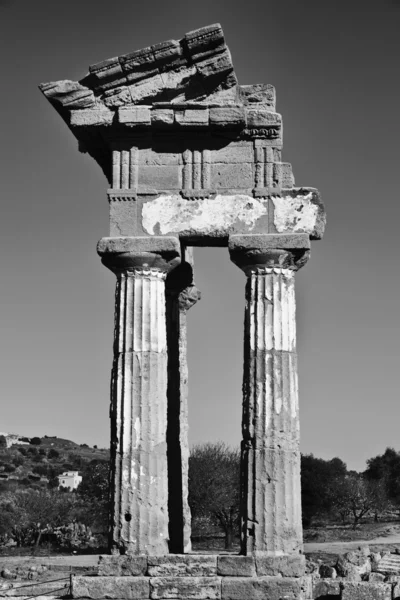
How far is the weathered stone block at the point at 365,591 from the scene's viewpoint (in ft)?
64.6

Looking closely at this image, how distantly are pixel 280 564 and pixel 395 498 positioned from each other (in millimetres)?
63757

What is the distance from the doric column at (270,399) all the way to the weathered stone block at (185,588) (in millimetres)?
868

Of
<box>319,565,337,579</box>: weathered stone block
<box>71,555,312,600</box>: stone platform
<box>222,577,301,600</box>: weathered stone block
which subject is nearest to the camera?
<box>222,577,301,600</box>: weathered stone block

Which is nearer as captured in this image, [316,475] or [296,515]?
[296,515]

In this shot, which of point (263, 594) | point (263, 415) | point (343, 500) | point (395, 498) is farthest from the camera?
point (395, 498)

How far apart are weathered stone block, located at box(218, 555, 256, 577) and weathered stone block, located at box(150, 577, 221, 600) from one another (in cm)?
23

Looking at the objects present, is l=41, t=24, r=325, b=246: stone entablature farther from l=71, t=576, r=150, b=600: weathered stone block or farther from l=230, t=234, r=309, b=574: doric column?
l=71, t=576, r=150, b=600: weathered stone block

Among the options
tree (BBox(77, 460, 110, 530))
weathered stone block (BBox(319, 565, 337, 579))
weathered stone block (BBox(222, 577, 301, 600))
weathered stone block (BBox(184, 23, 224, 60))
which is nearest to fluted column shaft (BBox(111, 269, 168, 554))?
weathered stone block (BBox(222, 577, 301, 600))

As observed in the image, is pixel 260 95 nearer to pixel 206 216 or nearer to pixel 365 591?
pixel 206 216

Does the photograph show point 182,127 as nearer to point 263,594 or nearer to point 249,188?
point 249,188

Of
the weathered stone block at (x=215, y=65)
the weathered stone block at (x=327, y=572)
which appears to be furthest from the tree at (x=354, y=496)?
the weathered stone block at (x=215, y=65)

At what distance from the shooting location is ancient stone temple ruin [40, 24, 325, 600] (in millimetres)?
16516

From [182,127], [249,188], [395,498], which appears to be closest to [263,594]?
[249,188]

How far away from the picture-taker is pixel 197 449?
5894 centimetres
